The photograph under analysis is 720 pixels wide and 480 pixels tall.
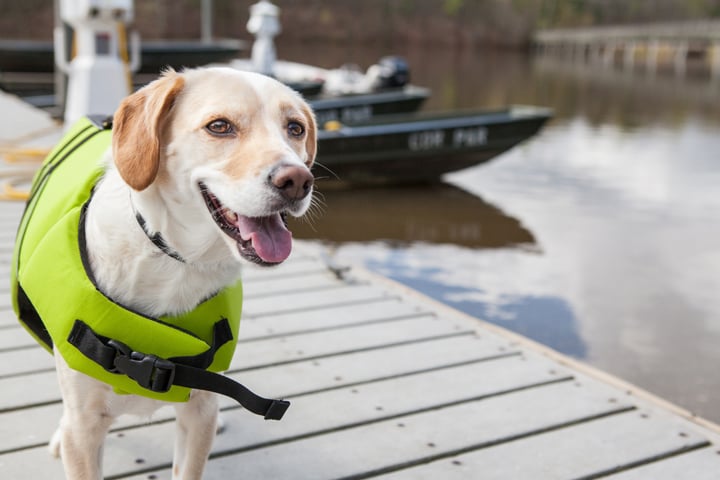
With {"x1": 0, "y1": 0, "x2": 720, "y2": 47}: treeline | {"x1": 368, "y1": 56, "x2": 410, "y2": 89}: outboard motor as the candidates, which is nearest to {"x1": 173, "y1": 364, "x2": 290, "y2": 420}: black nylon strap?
{"x1": 368, "y1": 56, "x2": 410, "y2": 89}: outboard motor

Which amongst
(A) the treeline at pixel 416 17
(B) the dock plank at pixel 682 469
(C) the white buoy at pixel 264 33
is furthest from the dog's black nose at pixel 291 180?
(A) the treeline at pixel 416 17

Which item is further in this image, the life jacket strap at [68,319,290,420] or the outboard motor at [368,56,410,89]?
the outboard motor at [368,56,410,89]

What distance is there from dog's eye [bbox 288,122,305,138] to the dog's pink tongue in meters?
0.24

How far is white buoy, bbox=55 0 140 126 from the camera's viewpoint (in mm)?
7223

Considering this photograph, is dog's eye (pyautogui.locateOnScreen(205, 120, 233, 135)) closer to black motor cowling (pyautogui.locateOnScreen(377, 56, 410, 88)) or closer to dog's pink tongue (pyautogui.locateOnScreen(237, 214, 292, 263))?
dog's pink tongue (pyautogui.locateOnScreen(237, 214, 292, 263))

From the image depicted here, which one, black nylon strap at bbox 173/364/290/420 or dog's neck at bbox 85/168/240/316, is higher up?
dog's neck at bbox 85/168/240/316

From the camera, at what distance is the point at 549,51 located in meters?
59.2

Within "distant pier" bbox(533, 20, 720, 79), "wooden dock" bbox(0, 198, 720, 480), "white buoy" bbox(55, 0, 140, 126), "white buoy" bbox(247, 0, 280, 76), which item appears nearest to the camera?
"wooden dock" bbox(0, 198, 720, 480)

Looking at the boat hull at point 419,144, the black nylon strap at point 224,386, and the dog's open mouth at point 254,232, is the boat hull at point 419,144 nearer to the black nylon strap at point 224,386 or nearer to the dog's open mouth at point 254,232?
the black nylon strap at point 224,386

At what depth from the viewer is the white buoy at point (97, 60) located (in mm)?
7223

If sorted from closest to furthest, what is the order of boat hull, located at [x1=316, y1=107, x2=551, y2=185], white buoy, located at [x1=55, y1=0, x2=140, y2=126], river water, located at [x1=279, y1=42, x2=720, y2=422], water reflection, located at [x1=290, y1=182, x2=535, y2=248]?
river water, located at [x1=279, y1=42, x2=720, y2=422], white buoy, located at [x1=55, y1=0, x2=140, y2=126], water reflection, located at [x1=290, y1=182, x2=535, y2=248], boat hull, located at [x1=316, y1=107, x2=551, y2=185]

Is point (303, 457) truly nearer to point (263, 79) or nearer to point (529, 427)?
point (529, 427)

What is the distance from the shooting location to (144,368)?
6.25ft

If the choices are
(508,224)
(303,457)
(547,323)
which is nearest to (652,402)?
(303,457)
